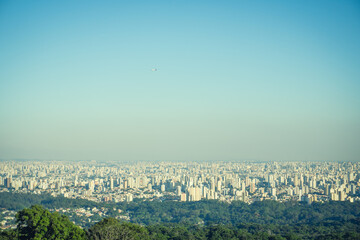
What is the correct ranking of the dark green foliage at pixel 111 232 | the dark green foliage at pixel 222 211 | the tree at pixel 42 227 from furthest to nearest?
the dark green foliage at pixel 222 211, the dark green foliage at pixel 111 232, the tree at pixel 42 227

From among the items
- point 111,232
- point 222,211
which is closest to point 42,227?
point 111,232

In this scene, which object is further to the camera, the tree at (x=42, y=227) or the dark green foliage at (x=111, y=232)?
the dark green foliage at (x=111, y=232)

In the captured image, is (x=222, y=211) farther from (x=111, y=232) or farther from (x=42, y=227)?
(x=42, y=227)

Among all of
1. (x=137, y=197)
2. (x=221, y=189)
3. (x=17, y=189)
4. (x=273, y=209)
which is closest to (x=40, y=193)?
(x=17, y=189)

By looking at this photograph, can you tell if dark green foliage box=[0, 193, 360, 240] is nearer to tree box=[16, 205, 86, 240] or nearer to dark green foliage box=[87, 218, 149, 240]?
Result: dark green foliage box=[87, 218, 149, 240]

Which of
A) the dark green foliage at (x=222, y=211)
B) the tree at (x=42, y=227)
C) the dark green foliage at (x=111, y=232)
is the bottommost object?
the dark green foliage at (x=222, y=211)

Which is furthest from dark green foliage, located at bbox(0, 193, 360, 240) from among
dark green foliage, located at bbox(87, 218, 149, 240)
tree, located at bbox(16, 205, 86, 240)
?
tree, located at bbox(16, 205, 86, 240)

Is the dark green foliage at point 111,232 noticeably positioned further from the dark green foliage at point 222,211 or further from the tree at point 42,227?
the dark green foliage at point 222,211

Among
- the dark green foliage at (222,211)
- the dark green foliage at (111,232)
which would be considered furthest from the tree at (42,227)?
the dark green foliage at (222,211)
